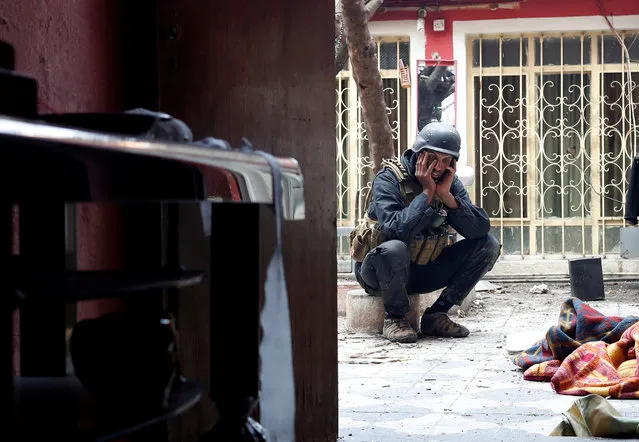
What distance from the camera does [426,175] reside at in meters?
6.40

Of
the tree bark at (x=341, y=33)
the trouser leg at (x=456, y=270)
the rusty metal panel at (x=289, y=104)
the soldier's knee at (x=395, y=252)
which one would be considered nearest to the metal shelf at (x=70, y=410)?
the rusty metal panel at (x=289, y=104)

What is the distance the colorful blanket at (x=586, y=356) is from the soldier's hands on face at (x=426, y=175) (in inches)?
54.7

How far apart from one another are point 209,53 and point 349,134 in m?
8.27

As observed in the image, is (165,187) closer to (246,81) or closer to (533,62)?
(246,81)

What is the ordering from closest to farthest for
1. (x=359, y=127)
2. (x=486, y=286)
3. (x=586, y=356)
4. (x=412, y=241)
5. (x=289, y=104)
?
(x=289, y=104) → (x=586, y=356) → (x=412, y=241) → (x=486, y=286) → (x=359, y=127)

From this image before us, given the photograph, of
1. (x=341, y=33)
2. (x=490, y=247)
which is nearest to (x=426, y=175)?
(x=490, y=247)

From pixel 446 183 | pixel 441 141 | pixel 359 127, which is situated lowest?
pixel 446 183

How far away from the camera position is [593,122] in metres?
10.7

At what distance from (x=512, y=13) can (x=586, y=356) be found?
22.3ft

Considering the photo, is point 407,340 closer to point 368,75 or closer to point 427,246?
point 427,246

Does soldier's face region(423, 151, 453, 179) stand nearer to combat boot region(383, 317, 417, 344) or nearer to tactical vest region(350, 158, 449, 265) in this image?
tactical vest region(350, 158, 449, 265)

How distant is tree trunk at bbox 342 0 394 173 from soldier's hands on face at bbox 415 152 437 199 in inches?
48.3

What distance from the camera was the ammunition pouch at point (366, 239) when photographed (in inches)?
259

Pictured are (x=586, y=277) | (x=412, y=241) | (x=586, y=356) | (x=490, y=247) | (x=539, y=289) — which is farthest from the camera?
(x=539, y=289)
